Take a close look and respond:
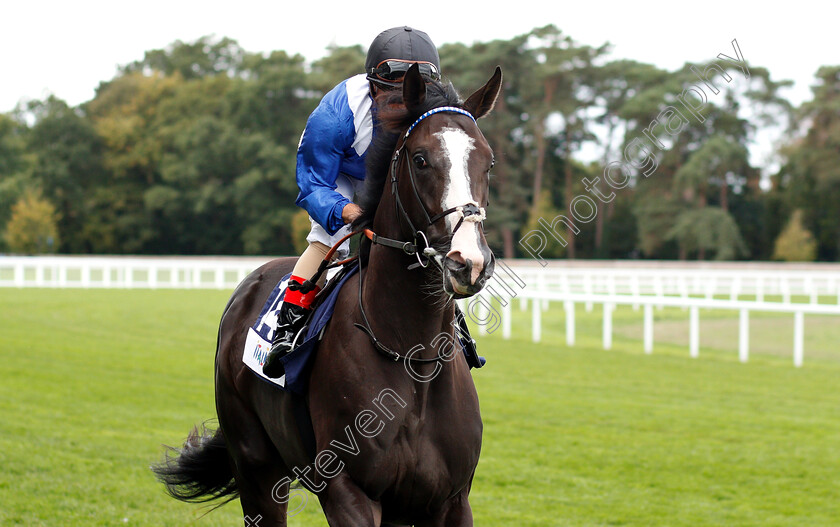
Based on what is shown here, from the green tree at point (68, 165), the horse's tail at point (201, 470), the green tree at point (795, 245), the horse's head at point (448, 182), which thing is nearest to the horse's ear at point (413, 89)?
the horse's head at point (448, 182)

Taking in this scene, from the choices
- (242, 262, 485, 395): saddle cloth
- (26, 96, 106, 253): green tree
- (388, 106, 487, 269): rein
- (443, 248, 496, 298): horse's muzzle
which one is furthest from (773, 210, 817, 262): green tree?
(443, 248, 496, 298): horse's muzzle

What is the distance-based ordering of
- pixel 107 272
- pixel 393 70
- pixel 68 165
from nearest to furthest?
pixel 393 70
pixel 107 272
pixel 68 165

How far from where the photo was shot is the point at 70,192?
5681 centimetres

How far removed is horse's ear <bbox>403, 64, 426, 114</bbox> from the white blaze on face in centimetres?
21

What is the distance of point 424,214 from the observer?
2.72m

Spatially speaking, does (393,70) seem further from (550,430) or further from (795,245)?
(795,245)

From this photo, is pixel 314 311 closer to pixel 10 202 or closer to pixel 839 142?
pixel 839 142

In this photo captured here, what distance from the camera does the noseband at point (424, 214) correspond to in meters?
2.56

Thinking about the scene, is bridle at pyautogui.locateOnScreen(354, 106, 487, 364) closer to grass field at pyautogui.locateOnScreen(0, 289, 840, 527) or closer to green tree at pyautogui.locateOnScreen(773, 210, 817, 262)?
grass field at pyautogui.locateOnScreen(0, 289, 840, 527)

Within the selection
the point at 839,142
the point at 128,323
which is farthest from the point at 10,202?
the point at 839,142

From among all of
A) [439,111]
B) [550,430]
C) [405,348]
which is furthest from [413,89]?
[550,430]

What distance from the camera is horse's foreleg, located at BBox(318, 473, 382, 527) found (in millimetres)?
2820

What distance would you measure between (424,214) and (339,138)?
0.72 metres

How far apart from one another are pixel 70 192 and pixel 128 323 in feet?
144
